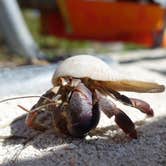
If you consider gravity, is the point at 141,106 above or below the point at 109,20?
above

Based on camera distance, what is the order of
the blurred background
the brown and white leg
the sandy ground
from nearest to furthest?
the sandy ground
the brown and white leg
the blurred background

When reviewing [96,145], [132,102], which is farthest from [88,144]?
[132,102]

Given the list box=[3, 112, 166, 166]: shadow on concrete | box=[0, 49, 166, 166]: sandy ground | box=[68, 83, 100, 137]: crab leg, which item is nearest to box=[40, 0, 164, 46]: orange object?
box=[0, 49, 166, 166]: sandy ground

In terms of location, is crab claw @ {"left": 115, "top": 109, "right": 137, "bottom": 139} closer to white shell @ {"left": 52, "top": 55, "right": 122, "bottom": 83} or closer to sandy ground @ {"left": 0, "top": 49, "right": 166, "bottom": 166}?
sandy ground @ {"left": 0, "top": 49, "right": 166, "bottom": 166}

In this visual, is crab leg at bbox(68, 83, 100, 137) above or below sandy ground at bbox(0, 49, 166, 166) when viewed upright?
above

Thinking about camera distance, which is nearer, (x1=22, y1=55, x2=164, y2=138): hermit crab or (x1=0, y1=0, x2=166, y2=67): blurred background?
(x1=22, y1=55, x2=164, y2=138): hermit crab

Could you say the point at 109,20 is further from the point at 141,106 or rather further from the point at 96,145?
the point at 96,145

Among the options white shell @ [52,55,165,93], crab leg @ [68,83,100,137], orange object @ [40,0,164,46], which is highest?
white shell @ [52,55,165,93]

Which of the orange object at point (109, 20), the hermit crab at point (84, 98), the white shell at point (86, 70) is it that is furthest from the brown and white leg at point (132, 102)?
the orange object at point (109, 20)
